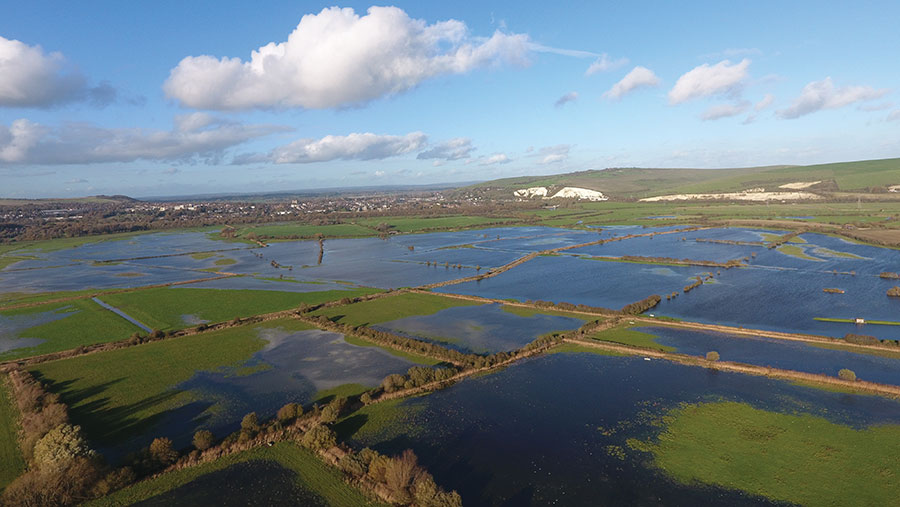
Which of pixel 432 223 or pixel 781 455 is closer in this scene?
pixel 781 455

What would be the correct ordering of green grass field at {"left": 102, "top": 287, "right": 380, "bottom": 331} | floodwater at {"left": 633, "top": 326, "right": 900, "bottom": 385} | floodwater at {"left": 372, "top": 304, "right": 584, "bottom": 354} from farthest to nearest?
1. green grass field at {"left": 102, "top": 287, "right": 380, "bottom": 331}
2. floodwater at {"left": 372, "top": 304, "right": 584, "bottom": 354}
3. floodwater at {"left": 633, "top": 326, "right": 900, "bottom": 385}

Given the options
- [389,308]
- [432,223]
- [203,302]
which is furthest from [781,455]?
[432,223]

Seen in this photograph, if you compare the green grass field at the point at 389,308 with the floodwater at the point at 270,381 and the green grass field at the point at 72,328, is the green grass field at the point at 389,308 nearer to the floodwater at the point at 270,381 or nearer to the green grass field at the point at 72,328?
the floodwater at the point at 270,381

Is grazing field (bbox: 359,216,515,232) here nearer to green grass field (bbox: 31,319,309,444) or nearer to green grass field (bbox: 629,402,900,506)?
green grass field (bbox: 31,319,309,444)

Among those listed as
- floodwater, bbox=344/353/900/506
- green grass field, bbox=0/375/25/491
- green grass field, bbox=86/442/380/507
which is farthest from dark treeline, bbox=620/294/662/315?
green grass field, bbox=0/375/25/491

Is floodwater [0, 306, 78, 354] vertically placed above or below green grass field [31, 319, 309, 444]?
above

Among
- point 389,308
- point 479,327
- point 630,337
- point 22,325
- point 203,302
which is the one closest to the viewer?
point 630,337

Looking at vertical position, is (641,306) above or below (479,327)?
above

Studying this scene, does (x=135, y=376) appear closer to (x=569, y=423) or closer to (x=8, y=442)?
(x=8, y=442)
